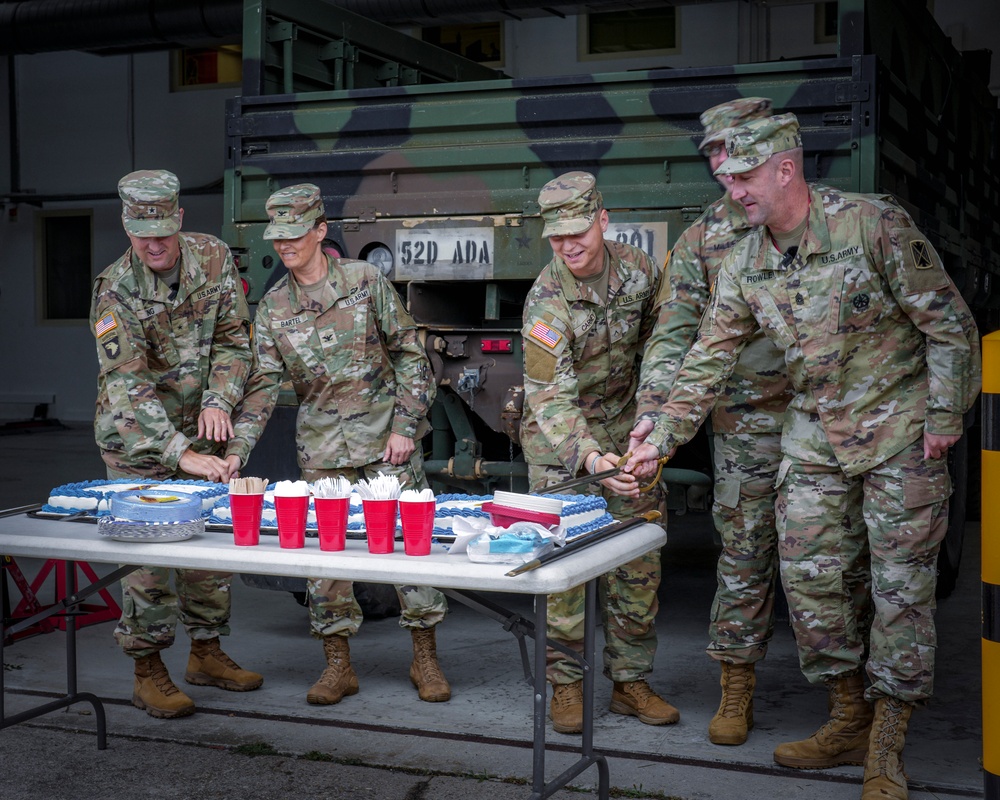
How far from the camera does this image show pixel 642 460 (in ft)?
10.8

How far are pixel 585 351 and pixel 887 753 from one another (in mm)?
1450

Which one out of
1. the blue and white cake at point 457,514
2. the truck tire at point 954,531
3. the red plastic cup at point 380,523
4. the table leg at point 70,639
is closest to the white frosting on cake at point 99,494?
the blue and white cake at point 457,514

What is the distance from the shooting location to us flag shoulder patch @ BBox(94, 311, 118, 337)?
12.8ft

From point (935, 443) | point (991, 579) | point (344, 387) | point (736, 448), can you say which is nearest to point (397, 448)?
point (344, 387)

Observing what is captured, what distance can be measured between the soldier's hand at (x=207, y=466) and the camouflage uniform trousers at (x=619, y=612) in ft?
3.10

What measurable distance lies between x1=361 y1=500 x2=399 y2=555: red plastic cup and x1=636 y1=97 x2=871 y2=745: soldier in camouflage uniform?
1.13 m

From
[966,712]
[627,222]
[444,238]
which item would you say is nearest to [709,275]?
[627,222]

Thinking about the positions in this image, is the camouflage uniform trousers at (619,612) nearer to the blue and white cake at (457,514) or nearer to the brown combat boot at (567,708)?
the brown combat boot at (567,708)

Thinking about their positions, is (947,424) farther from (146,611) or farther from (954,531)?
(954,531)

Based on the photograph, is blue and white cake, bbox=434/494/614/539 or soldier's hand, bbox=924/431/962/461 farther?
soldier's hand, bbox=924/431/962/461

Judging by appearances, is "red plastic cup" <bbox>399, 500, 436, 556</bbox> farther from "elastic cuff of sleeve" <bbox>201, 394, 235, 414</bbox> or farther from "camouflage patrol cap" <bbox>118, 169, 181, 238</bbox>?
"camouflage patrol cap" <bbox>118, 169, 181, 238</bbox>

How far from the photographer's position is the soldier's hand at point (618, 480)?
10.8 ft

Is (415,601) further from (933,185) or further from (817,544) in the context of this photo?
(933,185)

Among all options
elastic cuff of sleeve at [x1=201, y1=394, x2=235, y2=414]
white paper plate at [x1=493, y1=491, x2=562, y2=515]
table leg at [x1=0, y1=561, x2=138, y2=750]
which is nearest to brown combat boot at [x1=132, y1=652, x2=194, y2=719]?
table leg at [x1=0, y1=561, x2=138, y2=750]
